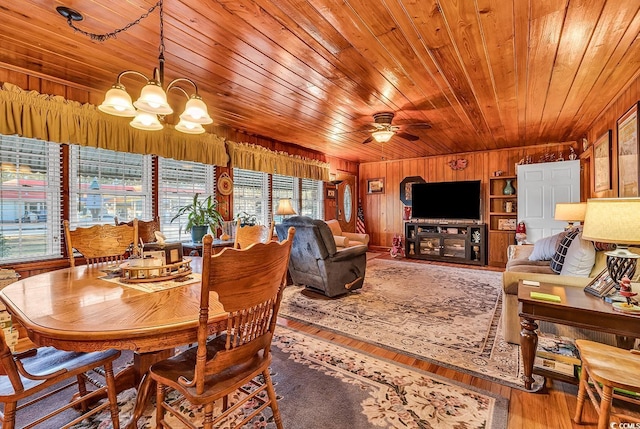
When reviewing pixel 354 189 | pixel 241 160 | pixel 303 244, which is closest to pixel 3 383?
pixel 303 244

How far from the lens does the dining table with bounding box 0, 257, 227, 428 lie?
1.05m

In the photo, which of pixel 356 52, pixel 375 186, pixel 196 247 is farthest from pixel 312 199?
pixel 356 52

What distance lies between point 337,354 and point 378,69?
7.95 ft

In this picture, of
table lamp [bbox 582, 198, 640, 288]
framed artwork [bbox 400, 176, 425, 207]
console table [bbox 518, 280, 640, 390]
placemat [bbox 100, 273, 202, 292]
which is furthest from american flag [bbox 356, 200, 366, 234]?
placemat [bbox 100, 273, 202, 292]

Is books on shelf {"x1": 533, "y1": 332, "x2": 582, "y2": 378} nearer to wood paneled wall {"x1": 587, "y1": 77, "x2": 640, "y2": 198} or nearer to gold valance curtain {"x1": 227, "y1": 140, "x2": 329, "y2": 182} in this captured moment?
wood paneled wall {"x1": 587, "y1": 77, "x2": 640, "y2": 198}

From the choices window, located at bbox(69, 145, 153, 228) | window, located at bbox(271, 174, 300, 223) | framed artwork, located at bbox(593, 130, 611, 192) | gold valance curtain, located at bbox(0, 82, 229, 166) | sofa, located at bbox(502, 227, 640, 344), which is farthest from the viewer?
window, located at bbox(271, 174, 300, 223)

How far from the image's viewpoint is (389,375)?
209 cm

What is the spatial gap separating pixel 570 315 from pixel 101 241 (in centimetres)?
328

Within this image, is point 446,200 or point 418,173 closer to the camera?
point 446,200

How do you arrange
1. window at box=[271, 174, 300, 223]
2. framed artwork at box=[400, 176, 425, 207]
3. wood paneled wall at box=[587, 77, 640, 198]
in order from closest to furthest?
wood paneled wall at box=[587, 77, 640, 198] < window at box=[271, 174, 300, 223] < framed artwork at box=[400, 176, 425, 207]

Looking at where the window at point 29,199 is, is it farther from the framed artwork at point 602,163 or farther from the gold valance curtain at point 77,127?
the framed artwork at point 602,163

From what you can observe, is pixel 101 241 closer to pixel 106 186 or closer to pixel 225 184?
pixel 106 186

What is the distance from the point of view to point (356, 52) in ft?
7.61

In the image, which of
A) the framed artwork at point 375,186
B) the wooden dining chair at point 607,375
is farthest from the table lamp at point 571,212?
the framed artwork at point 375,186
